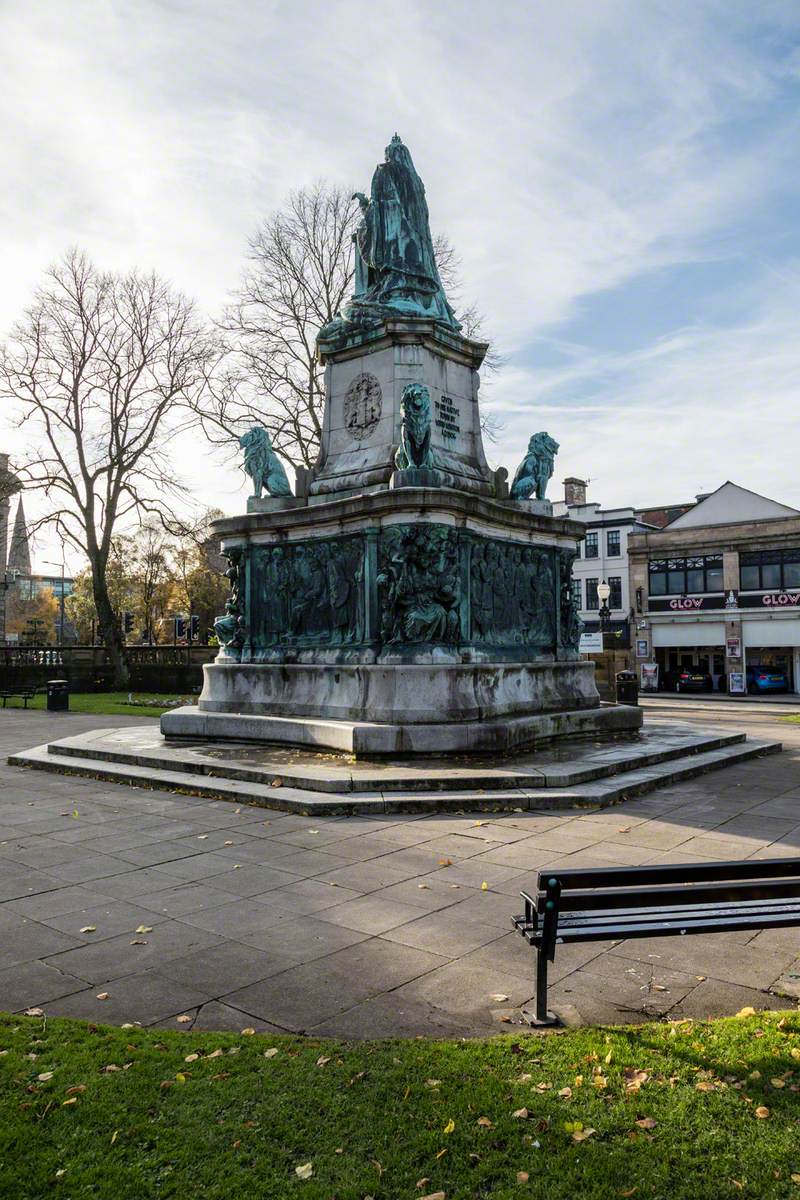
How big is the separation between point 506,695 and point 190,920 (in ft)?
26.5

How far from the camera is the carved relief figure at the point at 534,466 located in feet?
50.6

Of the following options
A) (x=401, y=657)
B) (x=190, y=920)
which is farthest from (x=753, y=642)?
(x=190, y=920)

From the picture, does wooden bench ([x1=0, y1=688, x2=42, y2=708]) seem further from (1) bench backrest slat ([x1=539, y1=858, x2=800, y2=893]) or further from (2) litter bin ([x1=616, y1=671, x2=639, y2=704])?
(1) bench backrest slat ([x1=539, y1=858, x2=800, y2=893])

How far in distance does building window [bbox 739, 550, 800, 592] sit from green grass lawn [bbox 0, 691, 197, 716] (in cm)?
3206

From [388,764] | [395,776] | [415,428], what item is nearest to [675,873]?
[395,776]

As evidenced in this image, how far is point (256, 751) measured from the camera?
40.3ft

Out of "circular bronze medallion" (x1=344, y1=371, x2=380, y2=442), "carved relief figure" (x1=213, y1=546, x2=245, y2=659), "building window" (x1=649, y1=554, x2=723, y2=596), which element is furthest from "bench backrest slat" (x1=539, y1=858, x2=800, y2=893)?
"building window" (x1=649, y1=554, x2=723, y2=596)

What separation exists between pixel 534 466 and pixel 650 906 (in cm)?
1220

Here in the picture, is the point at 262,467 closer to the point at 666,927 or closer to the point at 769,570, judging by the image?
the point at 666,927

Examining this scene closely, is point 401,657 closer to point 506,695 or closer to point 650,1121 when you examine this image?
point 506,695

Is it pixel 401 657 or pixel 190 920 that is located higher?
pixel 401 657

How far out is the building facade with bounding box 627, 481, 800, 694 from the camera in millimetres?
45500

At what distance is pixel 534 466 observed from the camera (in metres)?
15.5

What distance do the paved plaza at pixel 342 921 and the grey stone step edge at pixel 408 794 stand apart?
255 millimetres
